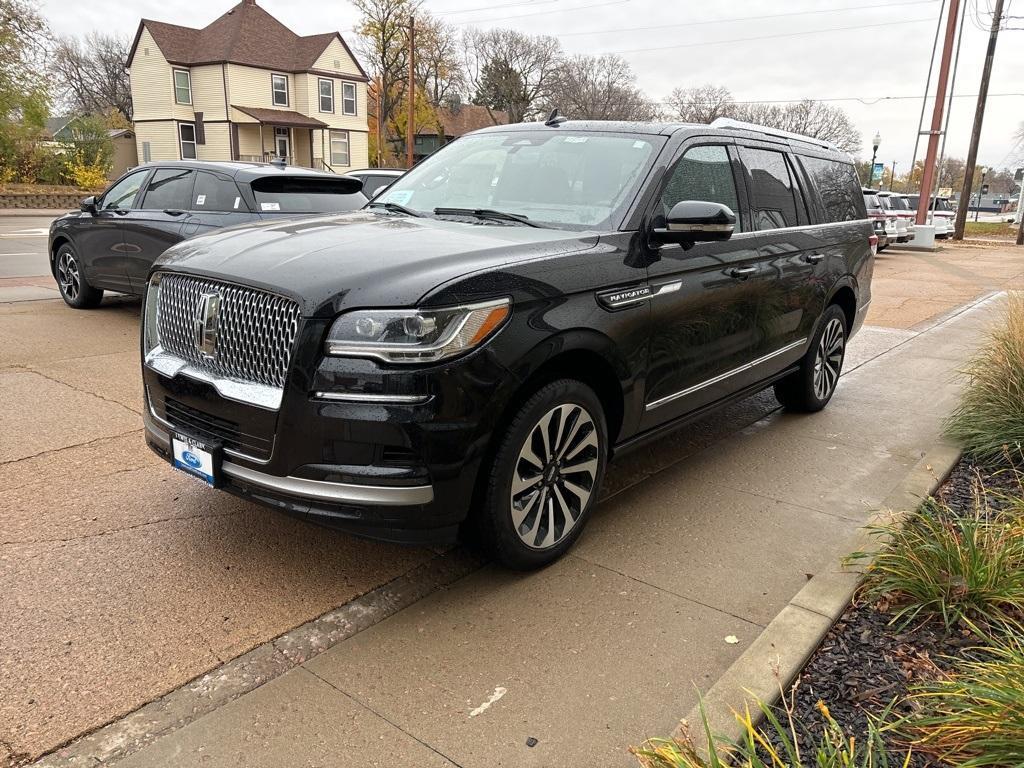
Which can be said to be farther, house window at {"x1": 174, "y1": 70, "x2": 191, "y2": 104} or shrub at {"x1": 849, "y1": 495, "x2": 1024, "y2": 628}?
house window at {"x1": 174, "y1": 70, "x2": 191, "y2": 104}

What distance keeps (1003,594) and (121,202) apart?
8.82 metres

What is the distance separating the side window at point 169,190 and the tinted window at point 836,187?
590 centimetres

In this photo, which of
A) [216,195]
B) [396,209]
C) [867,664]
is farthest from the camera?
[216,195]

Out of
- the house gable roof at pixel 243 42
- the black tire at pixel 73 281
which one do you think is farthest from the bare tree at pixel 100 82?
the black tire at pixel 73 281

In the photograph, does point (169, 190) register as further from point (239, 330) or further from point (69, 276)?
point (239, 330)

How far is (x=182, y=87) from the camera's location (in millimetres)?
42562

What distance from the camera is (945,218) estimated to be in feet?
98.0

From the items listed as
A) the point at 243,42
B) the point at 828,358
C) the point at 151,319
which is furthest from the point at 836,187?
the point at 243,42

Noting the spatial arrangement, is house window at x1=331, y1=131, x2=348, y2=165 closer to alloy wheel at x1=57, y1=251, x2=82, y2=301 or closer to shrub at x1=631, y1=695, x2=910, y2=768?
alloy wheel at x1=57, y1=251, x2=82, y2=301

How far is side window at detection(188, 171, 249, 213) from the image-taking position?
7633 mm

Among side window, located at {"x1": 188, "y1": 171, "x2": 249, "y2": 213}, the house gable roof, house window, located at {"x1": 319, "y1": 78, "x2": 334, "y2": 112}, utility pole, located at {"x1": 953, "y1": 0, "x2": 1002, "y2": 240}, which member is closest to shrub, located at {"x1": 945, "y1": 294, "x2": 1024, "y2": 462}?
side window, located at {"x1": 188, "y1": 171, "x2": 249, "y2": 213}

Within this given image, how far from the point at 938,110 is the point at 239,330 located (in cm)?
2690

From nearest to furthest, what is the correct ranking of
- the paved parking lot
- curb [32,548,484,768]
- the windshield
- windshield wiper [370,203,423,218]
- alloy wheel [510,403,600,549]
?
curb [32,548,484,768] → the paved parking lot → alloy wheel [510,403,600,549] → the windshield → windshield wiper [370,203,423,218]

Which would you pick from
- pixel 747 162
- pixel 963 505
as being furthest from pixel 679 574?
pixel 747 162
